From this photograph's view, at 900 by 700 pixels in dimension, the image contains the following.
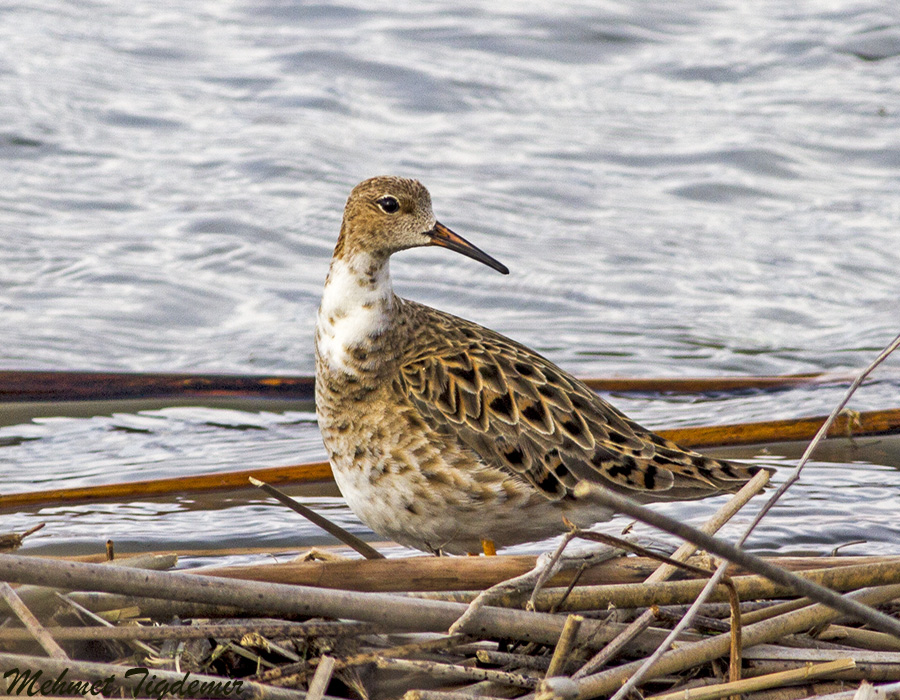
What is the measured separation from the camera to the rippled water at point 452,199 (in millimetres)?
7809

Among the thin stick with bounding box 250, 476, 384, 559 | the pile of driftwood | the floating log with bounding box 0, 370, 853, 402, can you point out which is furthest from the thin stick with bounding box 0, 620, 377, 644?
the floating log with bounding box 0, 370, 853, 402

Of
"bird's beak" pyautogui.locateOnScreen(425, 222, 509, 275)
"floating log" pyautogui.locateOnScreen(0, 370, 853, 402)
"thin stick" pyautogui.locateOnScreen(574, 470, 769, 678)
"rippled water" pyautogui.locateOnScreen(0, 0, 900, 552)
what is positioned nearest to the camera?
"thin stick" pyautogui.locateOnScreen(574, 470, 769, 678)

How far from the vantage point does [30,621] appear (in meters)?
3.57

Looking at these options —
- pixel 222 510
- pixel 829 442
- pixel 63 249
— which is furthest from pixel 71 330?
pixel 829 442

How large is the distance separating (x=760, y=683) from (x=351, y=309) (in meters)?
2.45

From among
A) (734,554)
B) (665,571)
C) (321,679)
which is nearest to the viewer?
(734,554)

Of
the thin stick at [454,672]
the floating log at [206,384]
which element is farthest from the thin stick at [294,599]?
the floating log at [206,384]

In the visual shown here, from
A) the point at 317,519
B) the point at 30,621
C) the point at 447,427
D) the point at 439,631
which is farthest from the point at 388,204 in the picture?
the point at 30,621

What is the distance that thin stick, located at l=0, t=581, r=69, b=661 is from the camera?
11.5ft

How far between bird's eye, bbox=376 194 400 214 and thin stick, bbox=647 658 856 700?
2.48 metres

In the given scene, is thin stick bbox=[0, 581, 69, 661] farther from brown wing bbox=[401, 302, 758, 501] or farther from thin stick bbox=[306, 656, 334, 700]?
brown wing bbox=[401, 302, 758, 501]

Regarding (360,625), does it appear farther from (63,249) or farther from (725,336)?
(63,249)

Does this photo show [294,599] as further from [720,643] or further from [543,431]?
[543,431]

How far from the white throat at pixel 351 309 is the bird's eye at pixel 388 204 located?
0.69 ft
